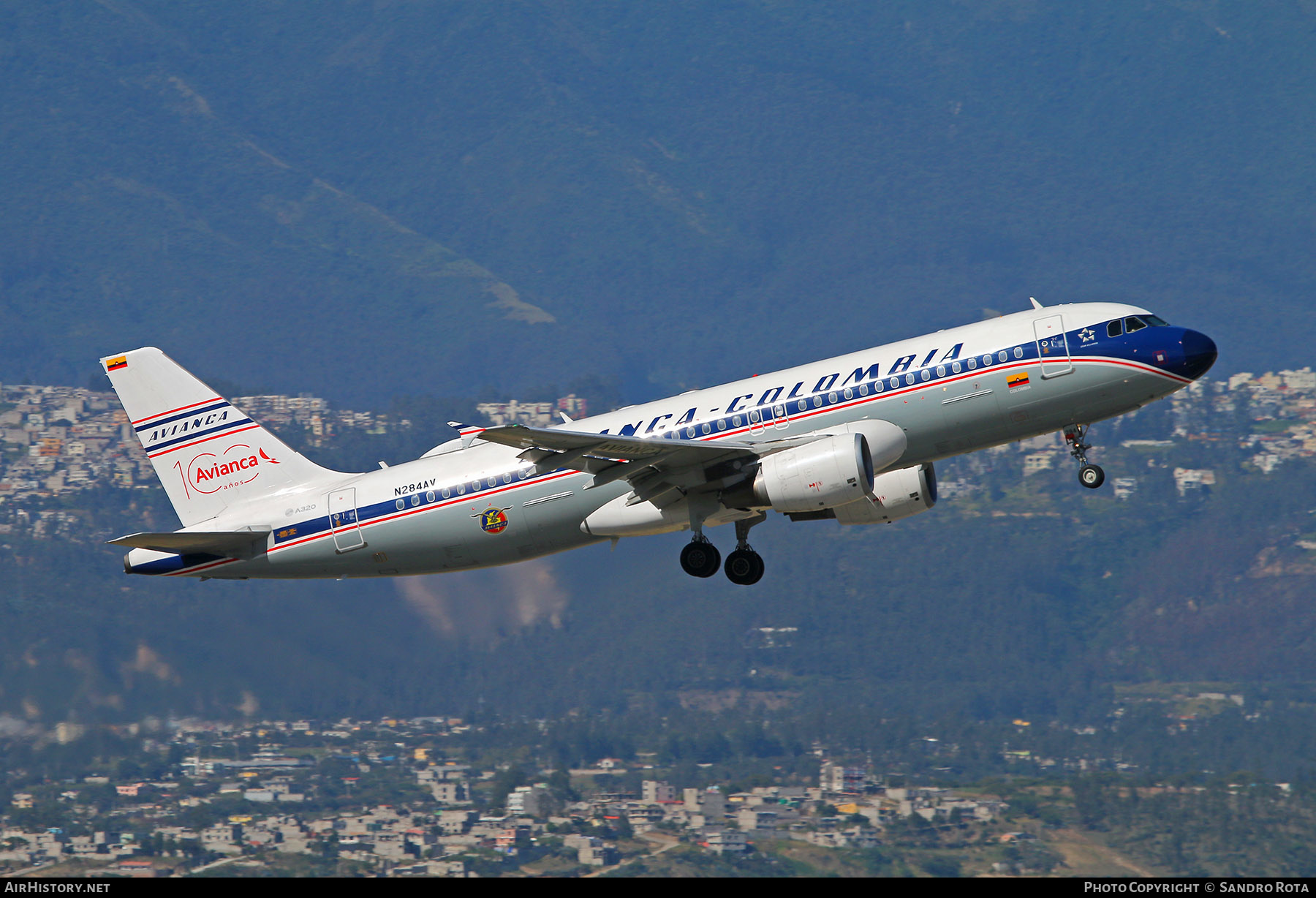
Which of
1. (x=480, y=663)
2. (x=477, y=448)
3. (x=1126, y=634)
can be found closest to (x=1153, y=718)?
(x=1126, y=634)

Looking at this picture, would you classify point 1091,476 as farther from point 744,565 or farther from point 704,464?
point 704,464

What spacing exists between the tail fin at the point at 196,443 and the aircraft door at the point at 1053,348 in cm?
2137

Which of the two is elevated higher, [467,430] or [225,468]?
[225,468]

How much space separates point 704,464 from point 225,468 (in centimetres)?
1559

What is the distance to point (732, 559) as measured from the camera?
51.2 meters

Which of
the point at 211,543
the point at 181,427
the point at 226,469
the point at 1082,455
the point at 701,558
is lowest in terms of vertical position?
the point at 701,558

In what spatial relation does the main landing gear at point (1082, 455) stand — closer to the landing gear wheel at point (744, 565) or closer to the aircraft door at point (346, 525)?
the landing gear wheel at point (744, 565)

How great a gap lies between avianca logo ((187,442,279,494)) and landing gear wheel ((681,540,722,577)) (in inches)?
524

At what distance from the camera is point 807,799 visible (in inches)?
4510

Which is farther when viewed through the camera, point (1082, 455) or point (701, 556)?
point (701, 556)

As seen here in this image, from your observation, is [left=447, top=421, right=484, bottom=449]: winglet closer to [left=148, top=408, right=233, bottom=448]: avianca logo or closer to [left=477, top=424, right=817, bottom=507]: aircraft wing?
[left=477, top=424, right=817, bottom=507]: aircraft wing

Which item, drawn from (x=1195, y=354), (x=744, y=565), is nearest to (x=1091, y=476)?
(x=1195, y=354)

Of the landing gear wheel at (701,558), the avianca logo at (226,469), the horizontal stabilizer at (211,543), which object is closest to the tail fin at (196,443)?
the avianca logo at (226,469)

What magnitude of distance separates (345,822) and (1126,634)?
113 meters
